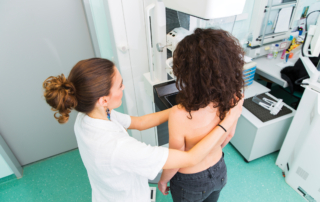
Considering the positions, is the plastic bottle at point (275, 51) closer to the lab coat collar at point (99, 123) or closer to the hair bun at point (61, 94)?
the lab coat collar at point (99, 123)

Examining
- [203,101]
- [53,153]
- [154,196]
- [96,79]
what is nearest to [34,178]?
[53,153]

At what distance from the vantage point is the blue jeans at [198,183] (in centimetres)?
98

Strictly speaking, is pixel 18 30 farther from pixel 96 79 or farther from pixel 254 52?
pixel 254 52

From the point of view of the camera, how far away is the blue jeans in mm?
976

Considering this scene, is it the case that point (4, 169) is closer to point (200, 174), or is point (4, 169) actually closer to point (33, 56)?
point (33, 56)

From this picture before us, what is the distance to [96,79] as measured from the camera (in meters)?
0.71

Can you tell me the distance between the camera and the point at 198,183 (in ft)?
3.20

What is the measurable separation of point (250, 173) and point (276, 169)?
266 millimetres

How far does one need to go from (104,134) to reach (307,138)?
5.04ft

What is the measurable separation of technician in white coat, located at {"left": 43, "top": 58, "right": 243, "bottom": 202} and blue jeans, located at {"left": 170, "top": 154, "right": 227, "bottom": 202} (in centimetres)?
24

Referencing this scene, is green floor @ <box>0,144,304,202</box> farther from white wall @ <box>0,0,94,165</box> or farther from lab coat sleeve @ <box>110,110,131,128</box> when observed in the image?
lab coat sleeve @ <box>110,110,131,128</box>

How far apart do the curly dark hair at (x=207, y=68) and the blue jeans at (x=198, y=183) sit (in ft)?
1.31

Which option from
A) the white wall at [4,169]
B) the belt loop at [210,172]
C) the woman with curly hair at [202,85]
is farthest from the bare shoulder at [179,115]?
the white wall at [4,169]

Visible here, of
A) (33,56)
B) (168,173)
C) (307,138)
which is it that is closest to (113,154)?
(168,173)
